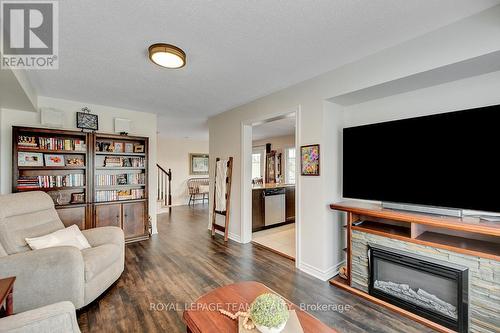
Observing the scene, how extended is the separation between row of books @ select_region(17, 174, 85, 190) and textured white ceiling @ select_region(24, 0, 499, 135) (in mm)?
1318

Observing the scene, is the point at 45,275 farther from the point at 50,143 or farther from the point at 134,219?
the point at 50,143

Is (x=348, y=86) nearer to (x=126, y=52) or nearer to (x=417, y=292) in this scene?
(x=417, y=292)

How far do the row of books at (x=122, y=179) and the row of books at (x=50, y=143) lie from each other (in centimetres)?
60

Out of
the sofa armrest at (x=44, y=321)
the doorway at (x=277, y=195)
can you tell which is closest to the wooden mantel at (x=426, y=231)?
the doorway at (x=277, y=195)

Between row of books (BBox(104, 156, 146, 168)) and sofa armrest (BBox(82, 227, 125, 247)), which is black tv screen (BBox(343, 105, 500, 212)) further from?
row of books (BBox(104, 156, 146, 168))

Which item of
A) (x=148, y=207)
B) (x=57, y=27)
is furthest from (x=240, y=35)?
(x=148, y=207)

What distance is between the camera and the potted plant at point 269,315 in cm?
111

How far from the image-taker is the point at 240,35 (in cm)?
190

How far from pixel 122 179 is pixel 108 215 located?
70 centimetres

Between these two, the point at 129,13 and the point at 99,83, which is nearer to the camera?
the point at 129,13

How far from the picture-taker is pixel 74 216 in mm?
3396

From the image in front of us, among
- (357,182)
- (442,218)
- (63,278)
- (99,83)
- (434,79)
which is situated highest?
(99,83)

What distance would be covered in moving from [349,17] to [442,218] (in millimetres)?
1835

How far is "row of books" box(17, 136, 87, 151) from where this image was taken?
3166mm
